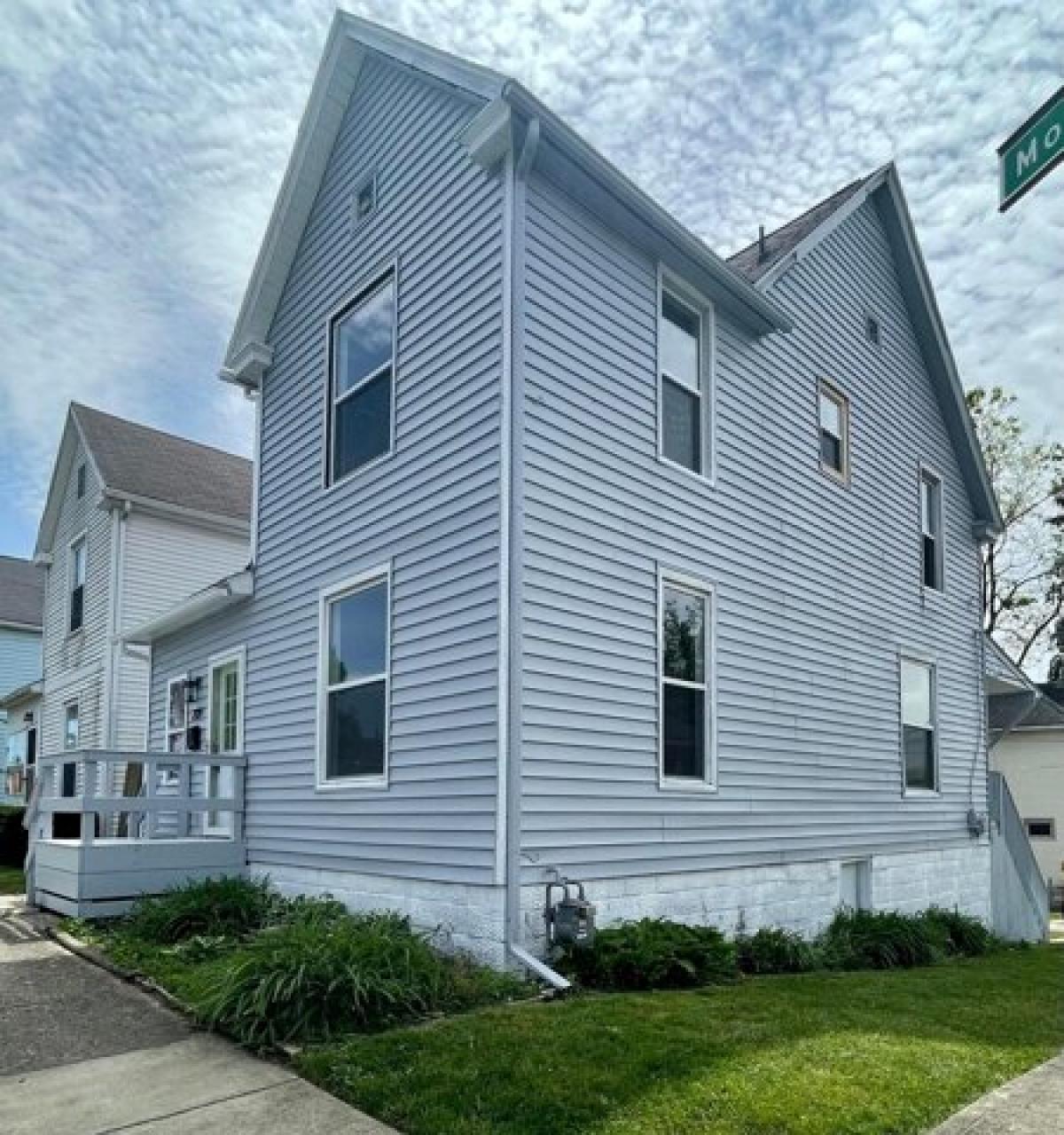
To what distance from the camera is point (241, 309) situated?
11328mm

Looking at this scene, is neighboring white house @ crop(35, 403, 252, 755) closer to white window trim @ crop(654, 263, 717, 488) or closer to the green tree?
white window trim @ crop(654, 263, 717, 488)

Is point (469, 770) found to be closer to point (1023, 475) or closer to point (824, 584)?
point (824, 584)

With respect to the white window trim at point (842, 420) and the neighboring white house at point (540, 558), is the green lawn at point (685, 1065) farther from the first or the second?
the white window trim at point (842, 420)

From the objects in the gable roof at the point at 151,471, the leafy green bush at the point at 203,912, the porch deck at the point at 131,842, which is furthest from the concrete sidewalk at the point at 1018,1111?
the gable roof at the point at 151,471

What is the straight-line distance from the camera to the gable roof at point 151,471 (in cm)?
1788

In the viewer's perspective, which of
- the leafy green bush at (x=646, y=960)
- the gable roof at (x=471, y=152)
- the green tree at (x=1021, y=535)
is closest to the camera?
the leafy green bush at (x=646, y=960)

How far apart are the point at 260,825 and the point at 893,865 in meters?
7.23

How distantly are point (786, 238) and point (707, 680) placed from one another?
5.74 meters

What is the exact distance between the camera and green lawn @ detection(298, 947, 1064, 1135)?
170 inches

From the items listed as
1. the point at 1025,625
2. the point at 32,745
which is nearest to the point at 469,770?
the point at 32,745

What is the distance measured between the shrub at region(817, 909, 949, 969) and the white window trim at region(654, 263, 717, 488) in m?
4.57

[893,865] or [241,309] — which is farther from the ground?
[241,309]

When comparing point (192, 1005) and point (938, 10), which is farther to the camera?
point (938, 10)

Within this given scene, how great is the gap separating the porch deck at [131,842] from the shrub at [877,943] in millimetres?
5833
